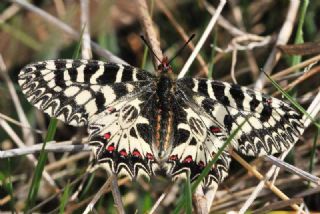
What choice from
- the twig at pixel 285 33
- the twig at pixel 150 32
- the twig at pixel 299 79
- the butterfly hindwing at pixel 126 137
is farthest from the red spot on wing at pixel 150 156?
the twig at pixel 285 33

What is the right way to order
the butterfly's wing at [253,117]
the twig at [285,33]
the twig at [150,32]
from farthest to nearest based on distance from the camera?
1. the twig at [285,33]
2. the twig at [150,32]
3. the butterfly's wing at [253,117]

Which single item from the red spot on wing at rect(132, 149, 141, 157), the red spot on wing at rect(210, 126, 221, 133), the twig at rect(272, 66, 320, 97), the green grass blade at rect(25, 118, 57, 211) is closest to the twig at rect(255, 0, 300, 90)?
the twig at rect(272, 66, 320, 97)

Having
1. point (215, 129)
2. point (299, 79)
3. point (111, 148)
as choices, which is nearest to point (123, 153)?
point (111, 148)

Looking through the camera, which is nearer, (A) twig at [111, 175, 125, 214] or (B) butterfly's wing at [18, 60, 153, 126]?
(A) twig at [111, 175, 125, 214]

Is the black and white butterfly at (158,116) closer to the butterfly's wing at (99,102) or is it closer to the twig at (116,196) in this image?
the butterfly's wing at (99,102)

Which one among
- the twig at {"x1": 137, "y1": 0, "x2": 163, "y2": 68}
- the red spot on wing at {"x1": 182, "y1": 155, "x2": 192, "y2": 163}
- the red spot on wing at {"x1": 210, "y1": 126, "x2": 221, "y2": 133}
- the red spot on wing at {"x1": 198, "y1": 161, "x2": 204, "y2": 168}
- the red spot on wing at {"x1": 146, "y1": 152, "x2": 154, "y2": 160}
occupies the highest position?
the twig at {"x1": 137, "y1": 0, "x2": 163, "y2": 68}

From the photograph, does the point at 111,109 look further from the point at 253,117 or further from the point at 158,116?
the point at 253,117

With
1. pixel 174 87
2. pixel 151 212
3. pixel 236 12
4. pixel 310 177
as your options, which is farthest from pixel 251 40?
pixel 151 212

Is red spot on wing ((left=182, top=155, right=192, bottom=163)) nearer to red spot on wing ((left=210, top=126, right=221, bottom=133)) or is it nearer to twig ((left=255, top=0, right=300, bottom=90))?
red spot on wing ((left=210, top=126, right=221, bottom=133))
